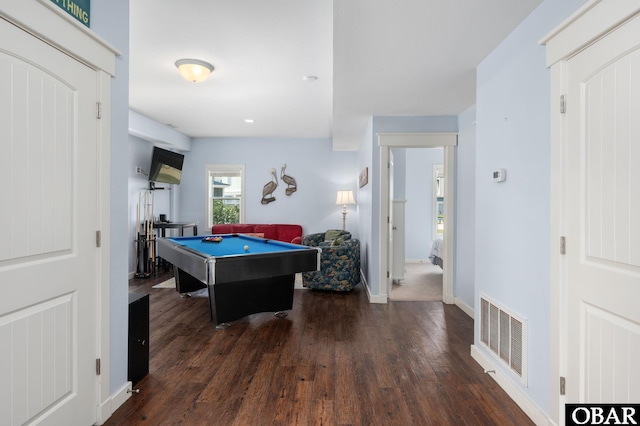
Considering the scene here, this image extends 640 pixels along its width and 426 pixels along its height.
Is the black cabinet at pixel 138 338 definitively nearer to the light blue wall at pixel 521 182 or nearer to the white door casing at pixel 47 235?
the white door casing at pixel 47 235

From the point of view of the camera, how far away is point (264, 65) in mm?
3383

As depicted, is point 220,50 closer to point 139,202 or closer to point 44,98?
point 44,98

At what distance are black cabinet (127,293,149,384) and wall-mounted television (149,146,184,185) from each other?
13.0 feet

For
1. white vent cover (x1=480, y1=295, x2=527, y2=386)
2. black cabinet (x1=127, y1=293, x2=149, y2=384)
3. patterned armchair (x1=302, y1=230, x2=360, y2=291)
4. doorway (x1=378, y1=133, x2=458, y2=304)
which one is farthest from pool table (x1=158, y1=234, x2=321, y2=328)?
white vent cover (x1=480, y1=295, x2=527, y2=386)

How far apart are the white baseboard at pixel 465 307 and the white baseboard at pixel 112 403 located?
10.9 feet

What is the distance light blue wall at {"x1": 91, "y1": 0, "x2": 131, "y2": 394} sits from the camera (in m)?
1.92

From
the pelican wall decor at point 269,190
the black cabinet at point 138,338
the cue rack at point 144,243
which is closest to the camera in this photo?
the black cabinet at point 138,338

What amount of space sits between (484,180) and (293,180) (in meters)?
4.78

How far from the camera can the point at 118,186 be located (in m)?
1.98

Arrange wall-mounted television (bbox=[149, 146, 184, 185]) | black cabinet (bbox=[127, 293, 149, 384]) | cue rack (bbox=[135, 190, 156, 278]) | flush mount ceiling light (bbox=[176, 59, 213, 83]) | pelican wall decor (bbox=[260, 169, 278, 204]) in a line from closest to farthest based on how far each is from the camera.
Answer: black cabinet (bbox=[127, 293, 149, 384]) < flush mount ceiling light (bbox=[176, 59, 213, 83]) < cue rack (bbox=[135, 190, 156, 278]) < wall-mounted television (bbox=[149, 146, 184, 185]) < pelican wall decor (bbox=[260, 169, 278, 204])

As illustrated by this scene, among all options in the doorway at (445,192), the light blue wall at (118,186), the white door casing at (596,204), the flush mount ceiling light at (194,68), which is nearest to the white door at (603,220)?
the white door casing at (596,204)

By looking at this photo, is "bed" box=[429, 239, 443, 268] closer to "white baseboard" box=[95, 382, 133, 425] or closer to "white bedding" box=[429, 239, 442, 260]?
"white bedding" box=[429, 239, 442, 260]

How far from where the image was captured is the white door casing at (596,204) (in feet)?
4.31

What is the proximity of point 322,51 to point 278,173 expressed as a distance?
162 inches
